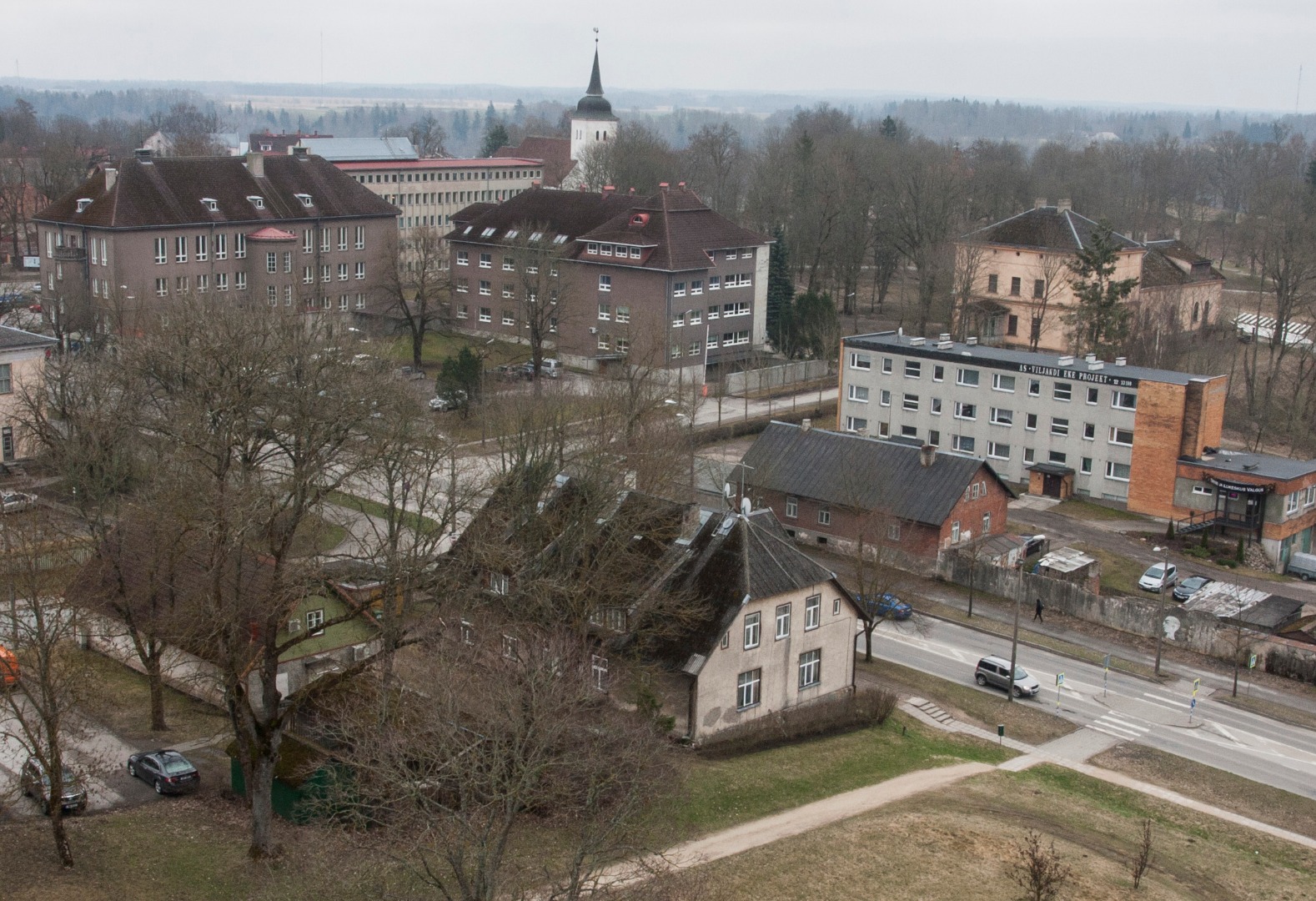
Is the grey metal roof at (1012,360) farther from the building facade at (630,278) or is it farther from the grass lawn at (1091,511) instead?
the building facade at (630,278)

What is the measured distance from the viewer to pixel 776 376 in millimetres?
77688

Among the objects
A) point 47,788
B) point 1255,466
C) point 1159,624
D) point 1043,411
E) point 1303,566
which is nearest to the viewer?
point 47,788

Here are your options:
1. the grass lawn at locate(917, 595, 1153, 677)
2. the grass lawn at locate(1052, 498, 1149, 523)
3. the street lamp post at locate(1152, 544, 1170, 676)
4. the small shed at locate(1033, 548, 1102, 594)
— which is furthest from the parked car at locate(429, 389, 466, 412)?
the street lamp post at locate(1152, 544, 1170, 676)

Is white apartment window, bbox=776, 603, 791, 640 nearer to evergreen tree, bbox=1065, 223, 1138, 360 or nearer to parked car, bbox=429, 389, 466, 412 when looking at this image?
parked car, bbox=429, 389, 466, 412

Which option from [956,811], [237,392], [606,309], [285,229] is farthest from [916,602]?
[285,229]

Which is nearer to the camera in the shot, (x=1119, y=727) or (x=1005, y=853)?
(x=1005, y=853)

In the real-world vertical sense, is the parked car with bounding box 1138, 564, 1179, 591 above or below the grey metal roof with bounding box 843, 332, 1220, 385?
below

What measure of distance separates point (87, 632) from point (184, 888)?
13.0 m

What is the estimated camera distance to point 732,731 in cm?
3534

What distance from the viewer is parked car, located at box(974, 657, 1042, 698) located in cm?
4125

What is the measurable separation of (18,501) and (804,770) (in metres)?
27.6

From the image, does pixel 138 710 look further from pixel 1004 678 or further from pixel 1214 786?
pixel 1214 786

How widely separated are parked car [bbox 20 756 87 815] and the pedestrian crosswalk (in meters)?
26.8

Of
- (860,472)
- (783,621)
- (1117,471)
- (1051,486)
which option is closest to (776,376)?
(1051,486)
